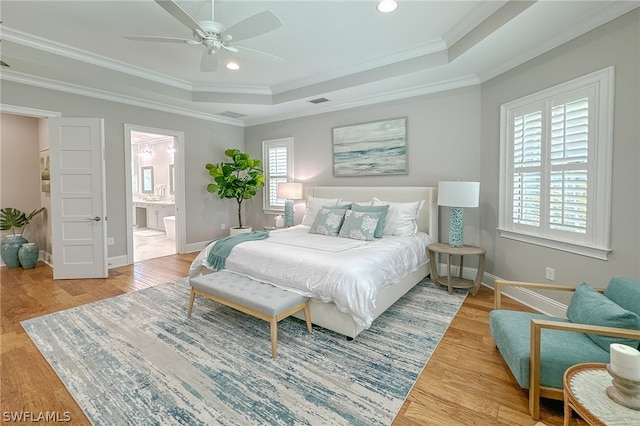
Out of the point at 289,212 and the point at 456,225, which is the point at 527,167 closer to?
the point at 456,225

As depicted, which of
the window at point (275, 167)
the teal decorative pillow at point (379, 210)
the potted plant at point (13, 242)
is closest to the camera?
the teal decorative pillow at point (379, 210)

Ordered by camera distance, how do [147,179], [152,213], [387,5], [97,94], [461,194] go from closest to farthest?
[387,5], [461,194], [97,94], [152,213], [147,179]

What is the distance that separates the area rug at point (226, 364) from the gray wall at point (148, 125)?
2.26 m

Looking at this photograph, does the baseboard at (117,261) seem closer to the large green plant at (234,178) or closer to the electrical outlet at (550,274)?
the large green plant at (234,178)

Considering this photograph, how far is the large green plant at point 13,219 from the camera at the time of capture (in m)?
4.89

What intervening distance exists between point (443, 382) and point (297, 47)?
3.76 meters

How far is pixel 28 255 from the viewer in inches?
188

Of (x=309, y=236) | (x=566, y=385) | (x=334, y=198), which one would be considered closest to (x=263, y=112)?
(x=334, y=198)

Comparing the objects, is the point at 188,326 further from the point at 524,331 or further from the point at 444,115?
the point at 444,115

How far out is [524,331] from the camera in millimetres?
1975

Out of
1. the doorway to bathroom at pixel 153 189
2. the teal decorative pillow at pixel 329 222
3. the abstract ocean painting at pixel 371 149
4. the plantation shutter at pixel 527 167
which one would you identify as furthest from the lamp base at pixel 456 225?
the doorway to bathroom at pixel 153 189

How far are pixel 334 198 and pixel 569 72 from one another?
10.9 ft

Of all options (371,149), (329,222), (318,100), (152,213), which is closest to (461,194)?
(329,222)

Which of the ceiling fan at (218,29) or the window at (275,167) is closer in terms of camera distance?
the ceiling fan at (218,29)
